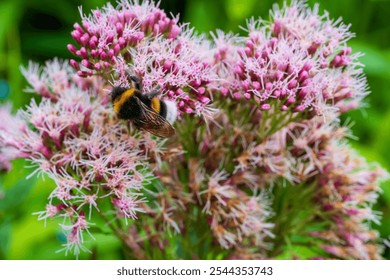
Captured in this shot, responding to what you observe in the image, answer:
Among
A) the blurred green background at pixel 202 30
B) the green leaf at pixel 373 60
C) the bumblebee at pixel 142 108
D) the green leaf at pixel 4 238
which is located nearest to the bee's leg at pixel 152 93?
the bumblebee at pixel 142 108

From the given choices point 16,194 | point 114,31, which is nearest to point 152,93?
point 114,31

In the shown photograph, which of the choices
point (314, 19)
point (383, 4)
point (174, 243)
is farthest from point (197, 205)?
point (383, 4)

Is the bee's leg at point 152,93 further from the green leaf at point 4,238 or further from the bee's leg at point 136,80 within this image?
the green leaf at point 4,238

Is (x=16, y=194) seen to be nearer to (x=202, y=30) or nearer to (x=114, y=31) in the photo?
(x=114, y=31)

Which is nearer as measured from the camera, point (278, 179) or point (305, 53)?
point (305, 53)

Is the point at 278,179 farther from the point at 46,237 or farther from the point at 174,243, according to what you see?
the point at 46,237

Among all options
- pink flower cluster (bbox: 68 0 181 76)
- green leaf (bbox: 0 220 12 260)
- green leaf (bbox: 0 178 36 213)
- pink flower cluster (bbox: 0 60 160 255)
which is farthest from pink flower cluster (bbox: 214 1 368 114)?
green leaf (bbox: 0 220 12 260)
